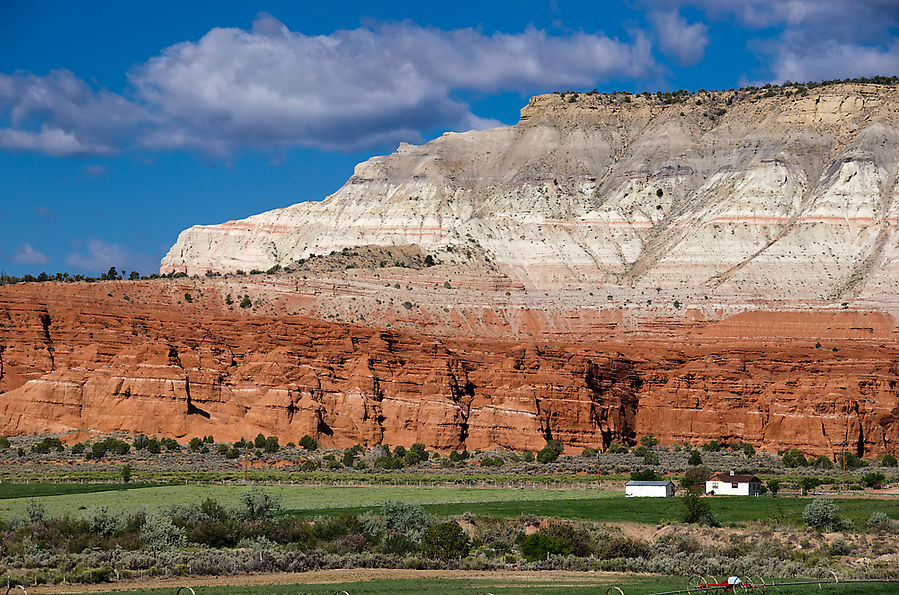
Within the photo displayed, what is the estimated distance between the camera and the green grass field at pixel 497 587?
113ft

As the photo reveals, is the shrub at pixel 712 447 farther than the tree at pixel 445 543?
Yes

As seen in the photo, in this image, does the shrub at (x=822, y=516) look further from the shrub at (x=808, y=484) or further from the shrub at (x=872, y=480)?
the shrub at (x=872, y=480)

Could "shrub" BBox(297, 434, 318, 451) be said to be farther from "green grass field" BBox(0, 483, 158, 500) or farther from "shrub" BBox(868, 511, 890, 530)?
"shrub" BBox(868, 511, 890, 530)

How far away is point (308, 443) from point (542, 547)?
3846 cm

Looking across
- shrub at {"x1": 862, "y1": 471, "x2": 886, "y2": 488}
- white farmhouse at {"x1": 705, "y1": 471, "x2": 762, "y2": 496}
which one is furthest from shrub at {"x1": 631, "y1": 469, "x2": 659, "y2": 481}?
shrub at {"x1": 862, "y1": 471, "x2": 886, "y2": 488}

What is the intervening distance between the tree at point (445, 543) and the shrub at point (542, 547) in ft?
6.74

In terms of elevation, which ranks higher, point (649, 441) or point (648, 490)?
point (649, 441)

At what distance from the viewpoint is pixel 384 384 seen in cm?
8594

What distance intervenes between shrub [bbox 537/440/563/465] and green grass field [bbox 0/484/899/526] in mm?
16613

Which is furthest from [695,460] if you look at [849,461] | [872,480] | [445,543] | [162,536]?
[162,536]

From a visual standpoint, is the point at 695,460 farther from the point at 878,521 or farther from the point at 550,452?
the point at 878,521

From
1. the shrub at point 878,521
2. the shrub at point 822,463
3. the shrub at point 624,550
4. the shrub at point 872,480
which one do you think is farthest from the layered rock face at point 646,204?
the shrub at point 624,550

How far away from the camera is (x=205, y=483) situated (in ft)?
201

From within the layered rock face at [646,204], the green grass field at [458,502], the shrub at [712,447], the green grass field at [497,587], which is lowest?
the green grass field at [497,587]
